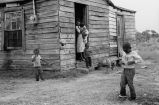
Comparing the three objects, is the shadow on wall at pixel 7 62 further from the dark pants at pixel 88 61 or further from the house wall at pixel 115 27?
the house wall at pixel 115 27

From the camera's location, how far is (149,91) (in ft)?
27.3

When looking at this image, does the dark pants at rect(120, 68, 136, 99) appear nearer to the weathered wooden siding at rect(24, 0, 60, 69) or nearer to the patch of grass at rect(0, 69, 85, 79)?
the patch of grass at rect(0, 69, 85, 79)

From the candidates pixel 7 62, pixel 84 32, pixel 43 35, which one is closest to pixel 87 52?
pixel 84 32

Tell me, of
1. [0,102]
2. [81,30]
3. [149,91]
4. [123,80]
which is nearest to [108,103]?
[123,80]

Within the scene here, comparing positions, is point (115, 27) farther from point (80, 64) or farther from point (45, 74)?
point (45, 74)

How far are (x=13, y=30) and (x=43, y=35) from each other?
206 centimetres

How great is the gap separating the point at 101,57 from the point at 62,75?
4.23 metres

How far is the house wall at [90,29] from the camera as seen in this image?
38.9 feet

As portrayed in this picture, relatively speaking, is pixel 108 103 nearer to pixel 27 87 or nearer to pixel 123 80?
pixel 123 80

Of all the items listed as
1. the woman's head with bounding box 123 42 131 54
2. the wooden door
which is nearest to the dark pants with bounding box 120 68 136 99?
the woman's head with bounding box 123 42 131 54

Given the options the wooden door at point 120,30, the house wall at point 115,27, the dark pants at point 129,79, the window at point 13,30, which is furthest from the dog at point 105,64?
the dark pants at point 129,79

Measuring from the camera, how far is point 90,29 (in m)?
14.0

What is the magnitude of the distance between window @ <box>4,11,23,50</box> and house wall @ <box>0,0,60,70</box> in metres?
0.38

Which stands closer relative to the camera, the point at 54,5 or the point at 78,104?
the point at 78,104
